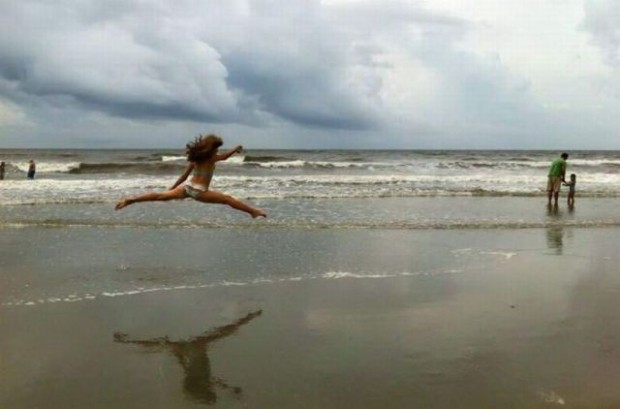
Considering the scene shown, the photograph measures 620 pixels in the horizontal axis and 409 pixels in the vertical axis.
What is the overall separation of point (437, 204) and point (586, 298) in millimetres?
12156

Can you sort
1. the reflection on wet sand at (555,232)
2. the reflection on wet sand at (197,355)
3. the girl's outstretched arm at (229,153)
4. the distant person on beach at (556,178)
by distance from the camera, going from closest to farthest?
1. the reflection on wet sand at (197,355)
2. the girl's outstretched arm at (229,153)
3. the reflection on wet sand at (555,232)
4. the distant person on beach at (556,178)

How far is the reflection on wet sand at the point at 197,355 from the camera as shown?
4.72 meters

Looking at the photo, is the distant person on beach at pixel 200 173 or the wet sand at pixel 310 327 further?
the distant person on beach at pixel 200 173

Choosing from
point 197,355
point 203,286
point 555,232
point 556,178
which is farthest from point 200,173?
point 556,178

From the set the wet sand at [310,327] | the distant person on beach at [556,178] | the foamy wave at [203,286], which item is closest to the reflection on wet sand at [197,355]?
the wet sand at [310,327]

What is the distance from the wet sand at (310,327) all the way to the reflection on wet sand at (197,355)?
0.02 meters

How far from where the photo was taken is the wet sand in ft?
15.5

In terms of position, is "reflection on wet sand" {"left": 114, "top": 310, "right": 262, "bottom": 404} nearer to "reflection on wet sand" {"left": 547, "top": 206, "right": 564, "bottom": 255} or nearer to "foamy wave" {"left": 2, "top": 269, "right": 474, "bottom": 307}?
"foamy wave" {"left": 2, "top": 269, "right": 474, "bottom": 307}

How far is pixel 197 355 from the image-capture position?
551cm

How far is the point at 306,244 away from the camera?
11.8 m

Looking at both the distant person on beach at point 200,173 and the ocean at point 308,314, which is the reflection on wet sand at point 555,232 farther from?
the distant person on beach at point 200,173

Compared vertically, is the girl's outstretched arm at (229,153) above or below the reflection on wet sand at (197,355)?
above

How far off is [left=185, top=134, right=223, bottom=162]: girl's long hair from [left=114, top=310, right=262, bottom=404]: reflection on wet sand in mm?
2042

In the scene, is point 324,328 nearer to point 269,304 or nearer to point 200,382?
point 269,304
